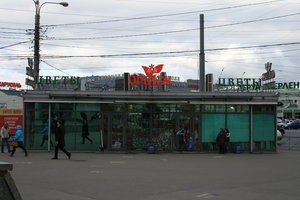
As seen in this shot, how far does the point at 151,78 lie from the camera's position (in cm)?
2225

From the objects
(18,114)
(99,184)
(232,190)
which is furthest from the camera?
(18,114)

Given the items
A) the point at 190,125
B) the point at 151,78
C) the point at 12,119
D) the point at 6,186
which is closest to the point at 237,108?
the point at 190,125

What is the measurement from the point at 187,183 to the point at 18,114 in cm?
1828

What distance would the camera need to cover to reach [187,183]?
11766mm

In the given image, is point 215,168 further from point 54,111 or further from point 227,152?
point 54,111

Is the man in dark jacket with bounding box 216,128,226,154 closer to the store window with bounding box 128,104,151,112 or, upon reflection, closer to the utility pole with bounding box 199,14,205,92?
the store window with bounding box 128,104,151,112

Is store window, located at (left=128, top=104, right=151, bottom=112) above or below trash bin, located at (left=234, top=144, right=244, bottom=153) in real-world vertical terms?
above

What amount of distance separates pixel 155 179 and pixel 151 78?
1057 centimetres

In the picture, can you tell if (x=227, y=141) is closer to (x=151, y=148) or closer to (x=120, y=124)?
(x=151, y=148)

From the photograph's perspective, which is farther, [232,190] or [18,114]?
[18,114]

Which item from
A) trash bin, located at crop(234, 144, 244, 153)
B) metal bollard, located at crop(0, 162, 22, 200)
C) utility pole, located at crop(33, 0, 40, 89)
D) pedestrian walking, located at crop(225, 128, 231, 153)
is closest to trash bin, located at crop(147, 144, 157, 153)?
pedestrian walking, located at crop(225, 128, 231, 153)

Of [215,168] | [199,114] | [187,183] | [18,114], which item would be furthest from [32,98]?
[187,183]

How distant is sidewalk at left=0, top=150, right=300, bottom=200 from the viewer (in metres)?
9.97

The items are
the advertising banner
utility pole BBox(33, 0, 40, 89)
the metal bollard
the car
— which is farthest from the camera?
the car
